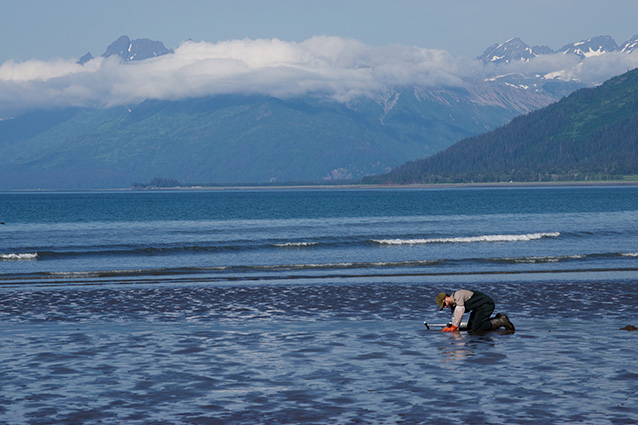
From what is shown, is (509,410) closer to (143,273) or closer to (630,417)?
(630,417)

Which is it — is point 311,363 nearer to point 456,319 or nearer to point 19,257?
point 456,319

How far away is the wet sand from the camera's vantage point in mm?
15594

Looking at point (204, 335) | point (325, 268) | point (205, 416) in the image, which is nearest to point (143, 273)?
point (325, 268)

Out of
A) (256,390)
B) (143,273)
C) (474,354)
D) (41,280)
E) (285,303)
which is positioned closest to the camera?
(256,390)

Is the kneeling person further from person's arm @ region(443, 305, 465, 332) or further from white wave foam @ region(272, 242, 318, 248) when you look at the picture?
white wave foam @ region(272, 242, 318, 248)

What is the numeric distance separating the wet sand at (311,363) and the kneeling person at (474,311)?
1.71 ft

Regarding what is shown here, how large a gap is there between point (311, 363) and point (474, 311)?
283 inches

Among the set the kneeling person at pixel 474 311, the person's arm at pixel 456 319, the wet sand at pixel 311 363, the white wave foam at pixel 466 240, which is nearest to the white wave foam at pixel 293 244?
the white wave foam at pixel 466 240

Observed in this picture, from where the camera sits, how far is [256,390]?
57.0ft

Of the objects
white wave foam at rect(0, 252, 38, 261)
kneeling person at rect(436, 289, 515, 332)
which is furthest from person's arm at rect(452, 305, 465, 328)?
white wave foam at rect(0, 252, 38, 261)

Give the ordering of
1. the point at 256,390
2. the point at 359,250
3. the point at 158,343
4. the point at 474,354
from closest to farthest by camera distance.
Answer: the point at 256,390
the point at 474,354
the point at 158,343
the point at 359,250

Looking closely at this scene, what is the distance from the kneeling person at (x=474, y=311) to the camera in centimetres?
2497

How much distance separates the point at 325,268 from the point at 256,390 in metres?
34.0

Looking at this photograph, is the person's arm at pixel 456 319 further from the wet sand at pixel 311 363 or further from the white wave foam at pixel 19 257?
the white wave foam at pixel 19 257
